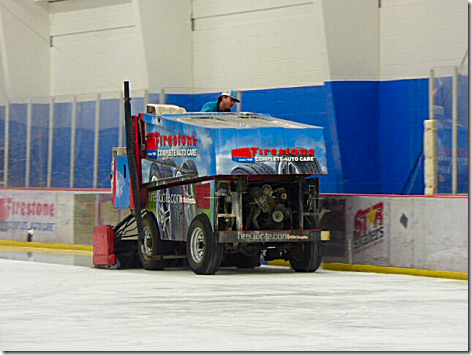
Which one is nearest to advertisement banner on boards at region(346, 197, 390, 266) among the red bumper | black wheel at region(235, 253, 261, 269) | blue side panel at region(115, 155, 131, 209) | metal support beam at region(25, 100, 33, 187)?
black wheel at region(235, 253, 261, 269)

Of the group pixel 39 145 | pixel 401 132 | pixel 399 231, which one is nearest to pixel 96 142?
pixel 39 145

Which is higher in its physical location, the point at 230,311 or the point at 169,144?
the point at 169,144

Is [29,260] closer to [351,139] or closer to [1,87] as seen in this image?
[351,139]

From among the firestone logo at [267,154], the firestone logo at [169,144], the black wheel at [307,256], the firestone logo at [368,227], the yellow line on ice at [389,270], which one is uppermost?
the firestone logo at [169,144]

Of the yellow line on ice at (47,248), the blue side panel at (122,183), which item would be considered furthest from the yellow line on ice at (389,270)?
the yellow line on ice at (47,248)

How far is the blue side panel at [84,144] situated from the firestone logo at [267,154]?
8494 mm

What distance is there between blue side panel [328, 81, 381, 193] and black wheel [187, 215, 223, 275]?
719 cm

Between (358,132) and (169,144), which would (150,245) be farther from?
(358,132)

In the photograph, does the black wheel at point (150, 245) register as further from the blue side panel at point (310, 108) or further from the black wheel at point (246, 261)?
the blue side panel at point (310, 108)

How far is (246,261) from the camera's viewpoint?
19.8 metres

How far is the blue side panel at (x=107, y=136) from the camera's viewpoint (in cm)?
2514

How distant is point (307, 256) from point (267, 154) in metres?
1.88

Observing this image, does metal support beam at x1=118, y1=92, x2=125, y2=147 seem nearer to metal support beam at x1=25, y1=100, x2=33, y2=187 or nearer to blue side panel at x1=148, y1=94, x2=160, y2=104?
blue side panel at x1=148, y1=94, x2=160, y2=104

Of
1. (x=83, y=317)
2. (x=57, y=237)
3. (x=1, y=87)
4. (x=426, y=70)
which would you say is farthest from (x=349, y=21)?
(x=83, y=317)
